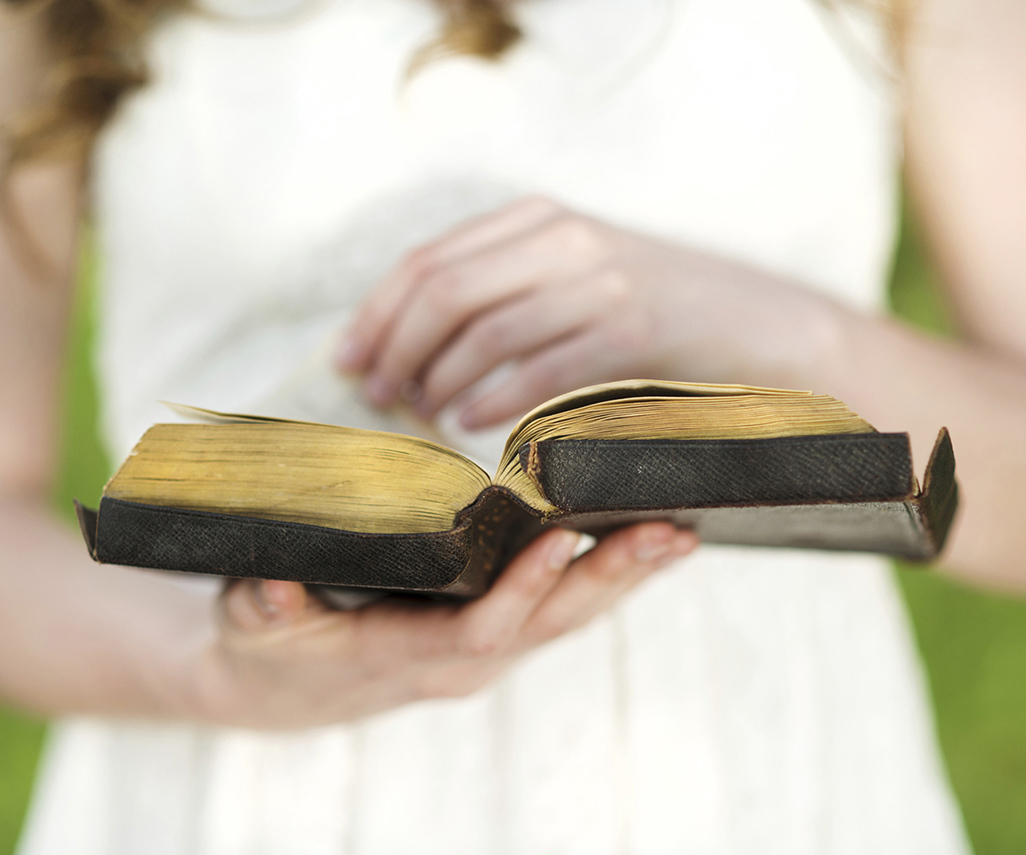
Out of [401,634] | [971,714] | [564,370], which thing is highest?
[564,370]

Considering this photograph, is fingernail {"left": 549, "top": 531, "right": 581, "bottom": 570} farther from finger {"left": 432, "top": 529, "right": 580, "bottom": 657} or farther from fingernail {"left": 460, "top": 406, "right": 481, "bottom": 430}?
fingernail {"left": 460, "top": 406, "right": 481, "bottom": 430}

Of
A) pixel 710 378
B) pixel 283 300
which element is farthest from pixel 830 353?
pixel 283 300

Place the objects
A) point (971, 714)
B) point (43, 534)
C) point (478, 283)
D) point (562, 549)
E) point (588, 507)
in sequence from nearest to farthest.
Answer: point (588, 507) < point (562, 549) < point (478, 283) < point (43, 534) < point (971, 714)

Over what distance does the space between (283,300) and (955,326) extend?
0.69 meters

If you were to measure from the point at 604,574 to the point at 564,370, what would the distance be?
152 mm

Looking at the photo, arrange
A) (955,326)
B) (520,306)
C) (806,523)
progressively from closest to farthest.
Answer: (806,523), (520,306), (955,326)

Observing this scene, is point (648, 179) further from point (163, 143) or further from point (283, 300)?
point (163, 143)

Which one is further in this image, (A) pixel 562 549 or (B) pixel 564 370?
(B) pixel 564 370

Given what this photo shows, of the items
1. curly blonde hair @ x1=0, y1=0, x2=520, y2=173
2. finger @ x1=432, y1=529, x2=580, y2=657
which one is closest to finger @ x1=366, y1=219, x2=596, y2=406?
finger @ x1=432, y1=529, x2=580, y2=657

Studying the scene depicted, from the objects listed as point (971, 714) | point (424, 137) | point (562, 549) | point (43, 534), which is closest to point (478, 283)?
point (562, 549)

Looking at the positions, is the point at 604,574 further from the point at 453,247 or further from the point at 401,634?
the point at 453,247

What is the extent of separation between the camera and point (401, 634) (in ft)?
1.66

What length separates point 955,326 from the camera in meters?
0.87

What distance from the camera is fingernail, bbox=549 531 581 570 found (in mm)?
434
